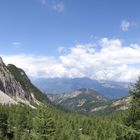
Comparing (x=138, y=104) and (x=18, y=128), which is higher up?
(x=138, y=104)

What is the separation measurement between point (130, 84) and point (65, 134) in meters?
94.3

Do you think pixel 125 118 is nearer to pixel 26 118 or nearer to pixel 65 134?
pixel 65 134

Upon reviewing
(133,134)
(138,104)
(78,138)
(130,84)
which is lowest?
(78,138)

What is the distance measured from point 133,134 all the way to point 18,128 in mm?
107933

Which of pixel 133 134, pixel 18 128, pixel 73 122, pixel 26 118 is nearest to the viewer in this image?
pixel 133 134

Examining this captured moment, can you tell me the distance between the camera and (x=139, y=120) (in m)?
32.6

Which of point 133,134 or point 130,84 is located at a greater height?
point 130,84

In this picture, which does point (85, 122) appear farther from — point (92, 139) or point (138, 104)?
point (138, 104)

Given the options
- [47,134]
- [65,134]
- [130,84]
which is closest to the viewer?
[130,84]

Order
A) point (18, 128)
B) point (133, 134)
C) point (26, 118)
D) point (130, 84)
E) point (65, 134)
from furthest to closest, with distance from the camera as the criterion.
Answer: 1. point (26, 118)
2. point (18, 128)
3. point (65, 134)
4. point (130, 84)
5. point (133, 134)

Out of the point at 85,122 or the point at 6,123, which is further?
the point at 85,122

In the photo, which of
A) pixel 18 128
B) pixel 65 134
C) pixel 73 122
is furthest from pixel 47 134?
pixel 73 122

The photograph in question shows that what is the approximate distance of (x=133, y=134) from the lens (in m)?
31.9

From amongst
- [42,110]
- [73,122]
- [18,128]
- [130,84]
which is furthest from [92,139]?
[130,84]
